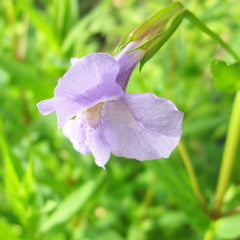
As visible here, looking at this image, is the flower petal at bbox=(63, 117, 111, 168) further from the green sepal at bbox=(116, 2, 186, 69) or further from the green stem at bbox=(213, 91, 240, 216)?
the green stem at bbox=(213, 91, 240, 216)

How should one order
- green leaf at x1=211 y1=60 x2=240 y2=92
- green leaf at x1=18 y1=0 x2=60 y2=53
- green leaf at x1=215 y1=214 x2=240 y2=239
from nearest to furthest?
green leaf at x1=211 y1=60 x2=240 y2=92
green leaf at x1=215 y1=214 x2=240 y2=239
green leaf at x1=18 y1=0 x2=60 y2=53

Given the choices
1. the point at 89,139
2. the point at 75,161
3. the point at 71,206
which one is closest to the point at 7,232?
the point at 71,206

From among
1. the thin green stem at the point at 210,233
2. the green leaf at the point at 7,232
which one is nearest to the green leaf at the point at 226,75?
the thin green stem at the point at 210,233

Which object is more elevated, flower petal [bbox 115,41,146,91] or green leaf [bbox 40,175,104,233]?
flower petal [bbox 115,41,146,91]

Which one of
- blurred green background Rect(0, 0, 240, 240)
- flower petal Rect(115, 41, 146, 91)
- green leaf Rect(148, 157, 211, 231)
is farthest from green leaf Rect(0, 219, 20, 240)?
flower petal Rect(115, 41, 146, 91)

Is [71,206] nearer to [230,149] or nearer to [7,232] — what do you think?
[7,232]

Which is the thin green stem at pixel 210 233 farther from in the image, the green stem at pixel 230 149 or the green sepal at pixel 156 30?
the green sepal at pixel 156 30

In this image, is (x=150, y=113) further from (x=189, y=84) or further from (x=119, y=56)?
(x=189, y=84)
